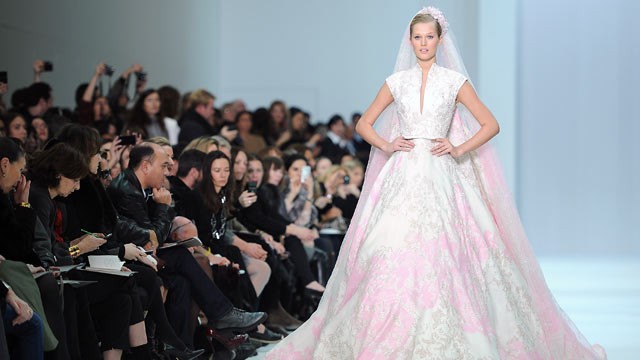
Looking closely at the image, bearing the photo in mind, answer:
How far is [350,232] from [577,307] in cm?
355

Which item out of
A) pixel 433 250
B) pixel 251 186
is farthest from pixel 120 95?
pixel 433 250

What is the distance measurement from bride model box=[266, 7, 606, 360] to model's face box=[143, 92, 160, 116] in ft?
9.39

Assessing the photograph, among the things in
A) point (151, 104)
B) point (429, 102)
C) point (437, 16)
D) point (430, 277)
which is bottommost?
point (430, 277)

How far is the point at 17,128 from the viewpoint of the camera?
5.85m

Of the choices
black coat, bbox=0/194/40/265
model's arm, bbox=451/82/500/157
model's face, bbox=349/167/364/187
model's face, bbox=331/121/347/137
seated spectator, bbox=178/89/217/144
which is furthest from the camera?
model's face, bbox=331/121/347/137

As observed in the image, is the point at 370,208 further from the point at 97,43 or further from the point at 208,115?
the point at 97,43

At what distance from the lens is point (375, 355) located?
427 centimetres

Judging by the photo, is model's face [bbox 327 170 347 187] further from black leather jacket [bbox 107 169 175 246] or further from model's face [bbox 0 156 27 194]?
model's face [bbox 0 156 27 194]

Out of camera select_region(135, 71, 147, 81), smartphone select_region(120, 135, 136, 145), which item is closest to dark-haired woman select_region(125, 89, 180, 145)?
camera select_region(135, 71, 147, 81)

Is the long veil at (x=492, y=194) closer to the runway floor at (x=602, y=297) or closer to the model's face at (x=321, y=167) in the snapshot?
the runway floor at (x=602, y=297)

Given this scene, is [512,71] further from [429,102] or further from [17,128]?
[429,102]

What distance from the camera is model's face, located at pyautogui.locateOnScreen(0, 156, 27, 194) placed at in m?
3.96

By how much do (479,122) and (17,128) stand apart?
241 centimetres

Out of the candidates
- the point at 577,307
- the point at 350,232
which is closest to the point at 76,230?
the point at 350,232
